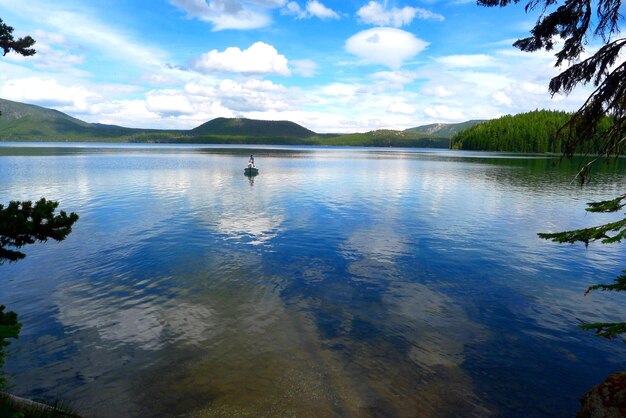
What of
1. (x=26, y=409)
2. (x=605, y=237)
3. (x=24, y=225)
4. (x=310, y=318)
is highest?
(x=24, y=225)

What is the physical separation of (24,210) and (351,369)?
10950 mm

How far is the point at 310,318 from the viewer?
16375 millimetres

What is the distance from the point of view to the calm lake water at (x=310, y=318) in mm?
11570

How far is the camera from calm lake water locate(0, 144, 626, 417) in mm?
11570

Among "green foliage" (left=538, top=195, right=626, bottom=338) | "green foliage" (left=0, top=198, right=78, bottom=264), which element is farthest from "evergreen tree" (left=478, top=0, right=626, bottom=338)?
"green foliage" (left=0, top=198, right=78, bottom=264)

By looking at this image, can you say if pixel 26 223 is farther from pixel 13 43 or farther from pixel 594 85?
pixel 594 85

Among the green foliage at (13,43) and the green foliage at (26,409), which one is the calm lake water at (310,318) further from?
the green foliage at (13,43)

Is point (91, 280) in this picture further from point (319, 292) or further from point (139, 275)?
point (319, 292)

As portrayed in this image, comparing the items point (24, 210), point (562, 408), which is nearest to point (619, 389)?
point (562, 408)

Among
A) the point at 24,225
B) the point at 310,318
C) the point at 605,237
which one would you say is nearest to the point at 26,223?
the point at 24,225

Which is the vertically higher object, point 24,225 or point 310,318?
point 24,225

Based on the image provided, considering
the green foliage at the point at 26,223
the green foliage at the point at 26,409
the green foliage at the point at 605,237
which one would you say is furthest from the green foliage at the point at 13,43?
the green foliage at the point at 605,237

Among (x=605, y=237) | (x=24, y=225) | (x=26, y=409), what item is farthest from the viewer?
(x=605, y=237)

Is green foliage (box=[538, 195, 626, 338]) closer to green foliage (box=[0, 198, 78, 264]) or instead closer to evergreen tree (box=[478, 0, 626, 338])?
evergreen tree (box=[478, 0, 626, 338])
